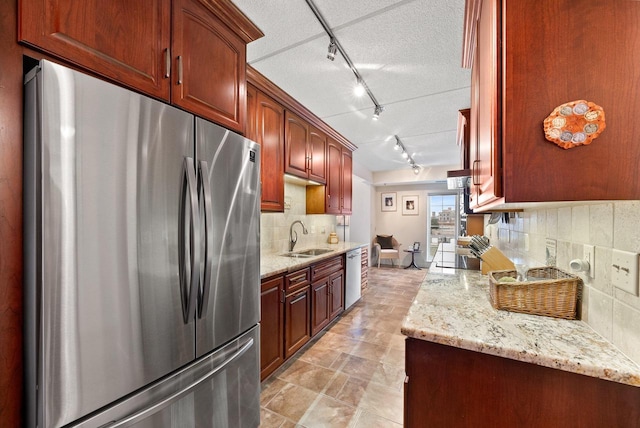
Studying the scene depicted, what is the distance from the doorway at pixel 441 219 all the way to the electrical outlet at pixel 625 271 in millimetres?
5926

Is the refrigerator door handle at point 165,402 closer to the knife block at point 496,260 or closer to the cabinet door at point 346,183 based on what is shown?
the knife block at point 496,260

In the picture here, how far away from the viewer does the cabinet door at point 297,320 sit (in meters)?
2.21

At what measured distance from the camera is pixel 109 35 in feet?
2.98

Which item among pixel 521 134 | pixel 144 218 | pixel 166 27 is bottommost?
pixel 144 218

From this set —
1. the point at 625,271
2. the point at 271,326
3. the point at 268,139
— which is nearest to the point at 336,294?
the point at 271,326

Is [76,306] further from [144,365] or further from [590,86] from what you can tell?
[590,86]

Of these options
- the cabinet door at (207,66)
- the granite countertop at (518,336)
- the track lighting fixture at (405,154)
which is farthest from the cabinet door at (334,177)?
the granite countertop at (518,336)

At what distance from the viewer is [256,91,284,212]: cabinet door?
7.39 feet

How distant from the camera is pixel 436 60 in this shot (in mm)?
1883

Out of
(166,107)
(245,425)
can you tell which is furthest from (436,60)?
(245,425)

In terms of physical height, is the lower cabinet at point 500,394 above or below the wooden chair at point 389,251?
above

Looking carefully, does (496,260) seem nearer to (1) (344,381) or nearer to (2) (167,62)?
(1) (344,381)

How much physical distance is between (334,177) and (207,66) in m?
2.43

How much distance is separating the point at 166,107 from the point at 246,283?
3.04ft
